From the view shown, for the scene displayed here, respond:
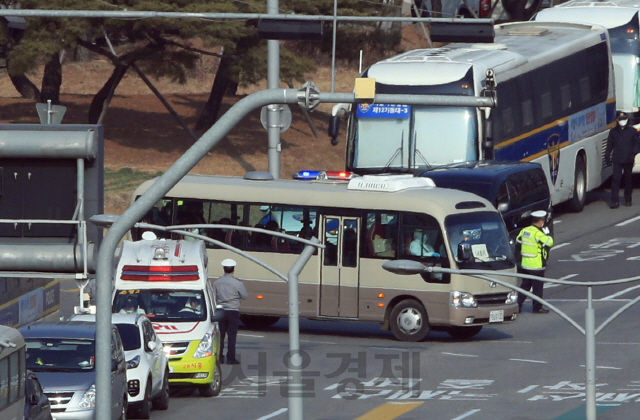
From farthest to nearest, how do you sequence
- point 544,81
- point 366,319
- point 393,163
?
point 544,81 < point 393,163 < point 366,319

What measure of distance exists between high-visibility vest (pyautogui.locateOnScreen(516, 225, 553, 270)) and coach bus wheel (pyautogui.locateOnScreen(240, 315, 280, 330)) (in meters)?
5.04

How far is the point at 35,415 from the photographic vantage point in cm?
1461

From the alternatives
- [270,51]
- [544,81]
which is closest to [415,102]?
[270,51]

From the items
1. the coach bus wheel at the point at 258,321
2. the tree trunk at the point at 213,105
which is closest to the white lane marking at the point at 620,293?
the coach bus wheel at the point at 258,321

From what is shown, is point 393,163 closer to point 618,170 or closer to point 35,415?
point 618,170

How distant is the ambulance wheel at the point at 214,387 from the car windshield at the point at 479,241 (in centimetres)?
599

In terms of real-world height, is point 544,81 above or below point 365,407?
above

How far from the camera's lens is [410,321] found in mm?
23516

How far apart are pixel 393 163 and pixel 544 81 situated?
594 cm

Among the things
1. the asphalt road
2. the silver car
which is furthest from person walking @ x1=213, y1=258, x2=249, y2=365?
the silver car

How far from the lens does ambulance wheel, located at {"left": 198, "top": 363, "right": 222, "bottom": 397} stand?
62.7 feet

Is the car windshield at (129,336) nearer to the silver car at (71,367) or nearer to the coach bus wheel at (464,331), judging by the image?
the silver car at (71,367)

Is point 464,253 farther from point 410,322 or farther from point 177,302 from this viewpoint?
point 177,302

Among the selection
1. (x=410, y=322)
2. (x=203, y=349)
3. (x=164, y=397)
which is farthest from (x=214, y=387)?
(x=410, y=322)
